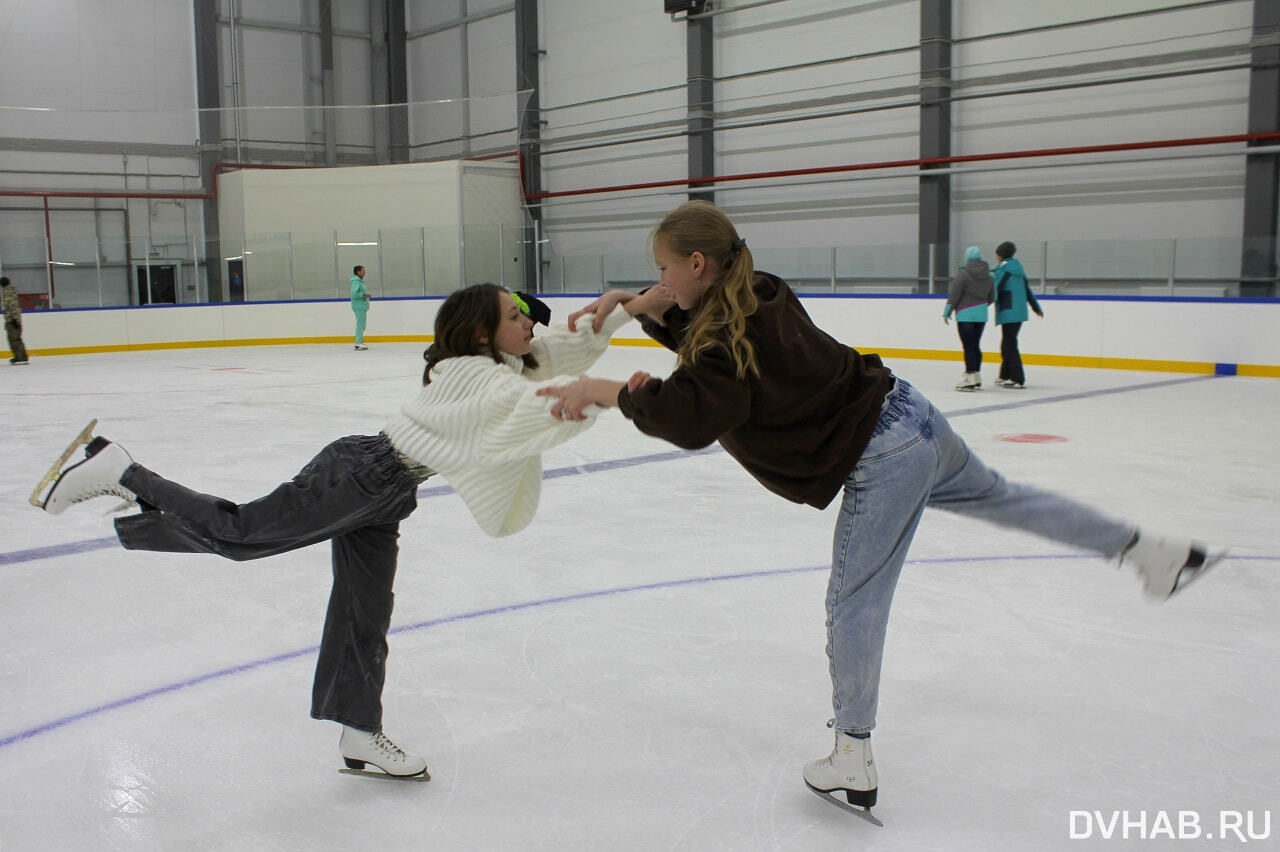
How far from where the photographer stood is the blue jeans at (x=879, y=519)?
7.47ft

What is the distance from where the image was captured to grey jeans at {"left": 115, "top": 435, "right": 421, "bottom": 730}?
2363mm

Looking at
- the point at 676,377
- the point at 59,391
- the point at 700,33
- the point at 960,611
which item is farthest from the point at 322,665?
the point at 700,33

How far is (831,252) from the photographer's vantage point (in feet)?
52.1

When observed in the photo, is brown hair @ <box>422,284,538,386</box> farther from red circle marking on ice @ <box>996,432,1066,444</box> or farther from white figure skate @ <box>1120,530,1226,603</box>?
red circle marking on ice @ <box>996,432,1066,444</box>

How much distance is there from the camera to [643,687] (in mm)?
3086

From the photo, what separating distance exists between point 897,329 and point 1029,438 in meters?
7.22

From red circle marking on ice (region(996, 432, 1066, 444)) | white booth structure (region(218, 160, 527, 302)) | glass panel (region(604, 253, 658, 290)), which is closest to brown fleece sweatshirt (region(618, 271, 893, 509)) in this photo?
red circle marking on ice (region(996, 432, 1066, 444))

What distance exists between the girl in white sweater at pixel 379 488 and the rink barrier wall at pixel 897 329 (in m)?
11.0

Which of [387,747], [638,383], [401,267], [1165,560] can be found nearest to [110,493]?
[387,747]

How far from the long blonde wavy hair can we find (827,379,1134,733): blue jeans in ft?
1.20

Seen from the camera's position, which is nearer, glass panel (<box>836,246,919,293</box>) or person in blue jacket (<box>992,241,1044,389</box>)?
person in blue jacket (<box>992,241,1044,389</box>)

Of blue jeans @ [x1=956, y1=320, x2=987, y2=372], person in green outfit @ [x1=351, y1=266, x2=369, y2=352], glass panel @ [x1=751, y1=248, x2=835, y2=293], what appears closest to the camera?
blue jeans @ [x1=956, y1=320, x2=987, y2=372]

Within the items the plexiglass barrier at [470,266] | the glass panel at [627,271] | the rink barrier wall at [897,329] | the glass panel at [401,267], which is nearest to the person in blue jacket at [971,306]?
the rink barrier wall at [897,329]

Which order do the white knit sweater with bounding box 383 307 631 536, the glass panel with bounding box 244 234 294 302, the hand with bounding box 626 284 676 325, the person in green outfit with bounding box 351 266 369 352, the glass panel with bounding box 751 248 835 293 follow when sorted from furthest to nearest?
the glass panel with bounding box 244 234 294 302
the person in green outfit with bounding box 351 266 369 352
the glass panel with bounding box 751 248 835 293
the hand with bounding box 626 284 676 325
the white knit sweater with bounding box 383 307 631 536
